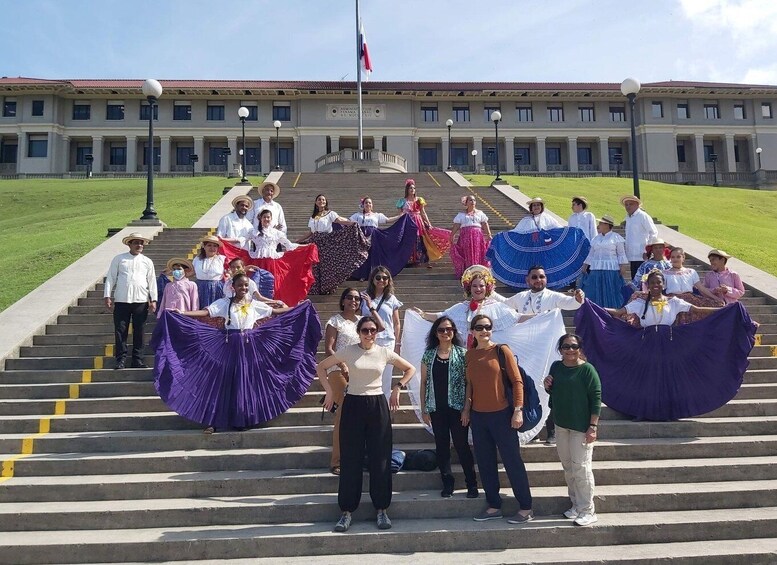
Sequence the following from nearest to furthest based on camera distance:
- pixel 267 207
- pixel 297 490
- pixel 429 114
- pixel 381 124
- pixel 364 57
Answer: pixel 297 490 → pixel 267 207 → pixel 364 57 → pixel 381 124 → pixel 429 114

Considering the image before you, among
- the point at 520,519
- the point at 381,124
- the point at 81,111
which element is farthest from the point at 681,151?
the point at 520,519

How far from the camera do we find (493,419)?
5.30 meters

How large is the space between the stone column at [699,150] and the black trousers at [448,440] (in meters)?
67.3

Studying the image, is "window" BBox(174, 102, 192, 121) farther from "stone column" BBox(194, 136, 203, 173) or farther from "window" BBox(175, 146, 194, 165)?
"window" BBox(175, 146, 194, 165)

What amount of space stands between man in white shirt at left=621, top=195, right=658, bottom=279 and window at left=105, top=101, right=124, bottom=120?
6237 cm

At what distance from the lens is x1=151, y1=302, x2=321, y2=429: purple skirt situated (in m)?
6.68

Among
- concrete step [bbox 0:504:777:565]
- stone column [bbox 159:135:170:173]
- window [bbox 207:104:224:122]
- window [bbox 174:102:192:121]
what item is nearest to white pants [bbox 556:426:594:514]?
concrete step [bbox 0:504:777:565]

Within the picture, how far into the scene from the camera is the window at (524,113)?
63103 mm

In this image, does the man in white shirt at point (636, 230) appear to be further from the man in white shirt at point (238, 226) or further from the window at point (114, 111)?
the window at point (114, 111)

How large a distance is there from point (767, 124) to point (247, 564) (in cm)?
7518

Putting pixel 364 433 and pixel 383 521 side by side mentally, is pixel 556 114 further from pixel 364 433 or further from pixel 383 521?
pixel 383 521

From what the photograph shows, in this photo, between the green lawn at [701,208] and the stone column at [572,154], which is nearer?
the green lawn at [701,208]

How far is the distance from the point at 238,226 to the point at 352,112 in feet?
174

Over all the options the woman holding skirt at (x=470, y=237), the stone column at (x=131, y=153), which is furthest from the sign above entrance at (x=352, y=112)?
the woman holding skirt at (x=470, y=237)
